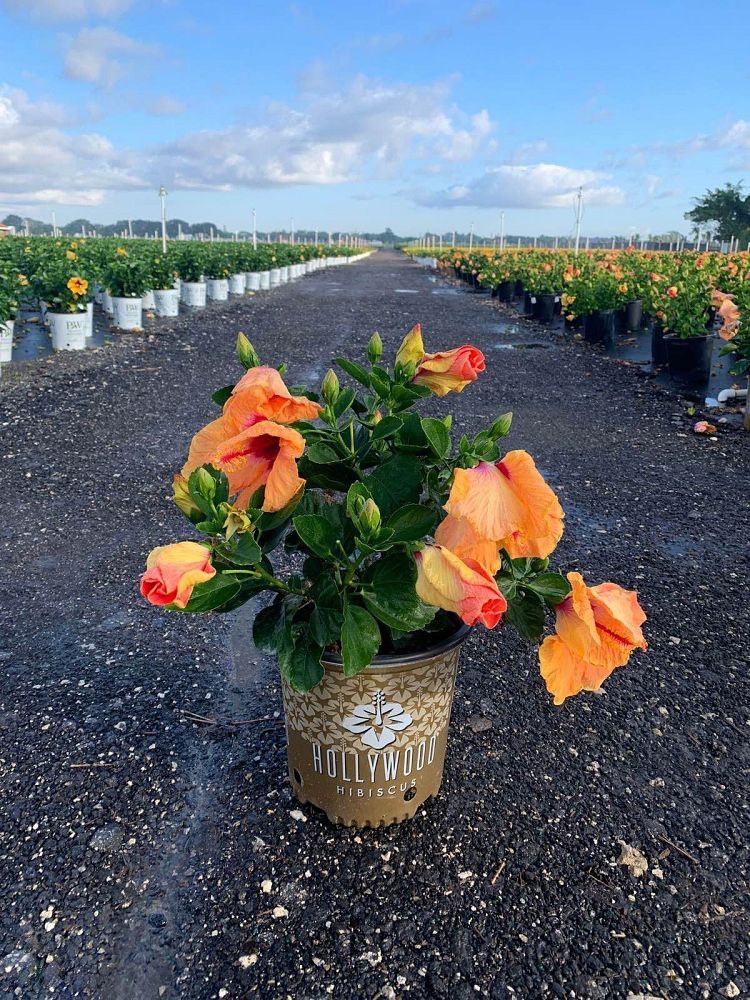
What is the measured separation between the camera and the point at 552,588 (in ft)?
4.03

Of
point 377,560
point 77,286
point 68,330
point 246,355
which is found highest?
point 246,355

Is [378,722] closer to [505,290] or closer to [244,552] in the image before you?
[244,552]

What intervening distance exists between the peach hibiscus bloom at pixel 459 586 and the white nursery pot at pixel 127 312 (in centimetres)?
851

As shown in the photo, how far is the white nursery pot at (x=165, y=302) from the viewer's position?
10391 mm

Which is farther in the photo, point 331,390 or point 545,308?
point 545,308

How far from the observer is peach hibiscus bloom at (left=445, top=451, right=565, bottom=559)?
103 cm

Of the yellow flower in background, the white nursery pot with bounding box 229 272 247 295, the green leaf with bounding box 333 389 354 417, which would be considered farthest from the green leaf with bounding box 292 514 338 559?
the white nursery pot with bounding box 229 272 247 295

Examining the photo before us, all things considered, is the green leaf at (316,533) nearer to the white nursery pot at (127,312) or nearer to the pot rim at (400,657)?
the pot rim at (400,657)

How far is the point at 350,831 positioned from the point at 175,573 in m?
0.93

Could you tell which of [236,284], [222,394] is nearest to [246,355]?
[222,394]

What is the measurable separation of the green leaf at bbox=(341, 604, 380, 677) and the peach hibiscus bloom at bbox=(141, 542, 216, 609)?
26 centimetres

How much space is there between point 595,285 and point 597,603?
877cm

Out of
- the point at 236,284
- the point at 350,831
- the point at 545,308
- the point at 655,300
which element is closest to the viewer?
the point at 350,831

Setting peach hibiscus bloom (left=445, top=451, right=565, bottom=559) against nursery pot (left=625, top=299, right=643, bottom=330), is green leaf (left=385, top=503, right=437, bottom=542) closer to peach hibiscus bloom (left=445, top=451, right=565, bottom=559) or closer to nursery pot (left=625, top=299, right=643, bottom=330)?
peach hibiscus bloom (left=445, top=451, right=565, bottom=559)
